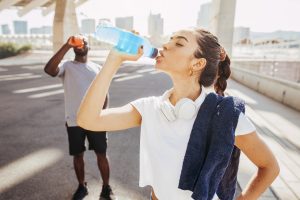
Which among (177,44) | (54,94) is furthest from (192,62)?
(54,94)

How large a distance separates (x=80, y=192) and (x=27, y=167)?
4.57 ft

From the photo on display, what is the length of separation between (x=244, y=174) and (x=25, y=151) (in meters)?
3.86

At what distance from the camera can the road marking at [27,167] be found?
13.2ft

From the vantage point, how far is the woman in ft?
A: 5.02

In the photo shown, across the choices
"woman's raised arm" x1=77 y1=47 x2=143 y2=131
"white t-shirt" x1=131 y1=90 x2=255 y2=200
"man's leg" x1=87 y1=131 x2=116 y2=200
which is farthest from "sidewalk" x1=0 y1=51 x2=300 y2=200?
"woman's raised arm" x1=77 y1=47 x2=143 y2=131

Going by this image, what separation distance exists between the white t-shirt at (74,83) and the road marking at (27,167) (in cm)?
146

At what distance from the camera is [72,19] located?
89.0 feet

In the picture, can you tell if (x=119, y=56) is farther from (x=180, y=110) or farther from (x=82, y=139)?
(x=82, y=139)

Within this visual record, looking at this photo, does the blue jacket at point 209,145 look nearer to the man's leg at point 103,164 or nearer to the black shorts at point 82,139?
the black shorts at point 82,139

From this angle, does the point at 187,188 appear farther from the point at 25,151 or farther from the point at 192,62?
the point at 25,151

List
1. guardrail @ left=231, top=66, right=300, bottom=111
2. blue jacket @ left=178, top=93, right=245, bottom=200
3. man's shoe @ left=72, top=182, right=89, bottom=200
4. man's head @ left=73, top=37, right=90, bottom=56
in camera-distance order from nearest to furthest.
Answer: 1. blue jacket @ left=178, top=93, right=245, bottom=200
2. man's head @ left=73, top=37, right=90, bottom=56
3. man's shoe @ left=72, top=182, right=89, bottom=200
4. guardrail @ left=231, top=66, right=300, bottom=111

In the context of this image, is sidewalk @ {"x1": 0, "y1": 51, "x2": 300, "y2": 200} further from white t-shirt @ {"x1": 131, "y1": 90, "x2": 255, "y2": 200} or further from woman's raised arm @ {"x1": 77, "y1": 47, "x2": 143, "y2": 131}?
woman's raised arm @ {"x1": 77, "y1": 47, "x2": 143, "y2": 131}

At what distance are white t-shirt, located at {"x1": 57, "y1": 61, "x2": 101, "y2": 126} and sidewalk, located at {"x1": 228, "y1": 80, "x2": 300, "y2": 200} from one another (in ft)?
8.05

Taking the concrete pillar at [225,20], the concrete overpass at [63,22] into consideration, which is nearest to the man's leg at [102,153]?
the concrete pillar at [225,20]
